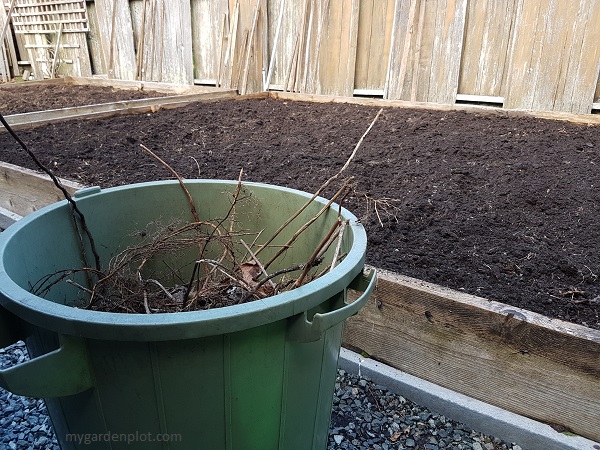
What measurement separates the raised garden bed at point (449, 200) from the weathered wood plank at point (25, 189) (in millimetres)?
251

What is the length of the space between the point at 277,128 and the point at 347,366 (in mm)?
2842

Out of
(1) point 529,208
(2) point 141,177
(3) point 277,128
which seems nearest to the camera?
(1) point 529,208

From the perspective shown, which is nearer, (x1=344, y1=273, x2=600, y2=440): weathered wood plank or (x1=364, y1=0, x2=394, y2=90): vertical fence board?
(x1=344, y1=273, x2=600, y2=440): weathered wood plank

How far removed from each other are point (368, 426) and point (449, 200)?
1361 millimetres

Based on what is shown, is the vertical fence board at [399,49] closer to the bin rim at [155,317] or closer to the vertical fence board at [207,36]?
the vertical fence board at [207,36]

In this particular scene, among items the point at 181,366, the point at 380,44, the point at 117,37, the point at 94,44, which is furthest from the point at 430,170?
the point at 94,44

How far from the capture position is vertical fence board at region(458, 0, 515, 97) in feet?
14.6

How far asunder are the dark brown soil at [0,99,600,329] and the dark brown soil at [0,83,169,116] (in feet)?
5.86

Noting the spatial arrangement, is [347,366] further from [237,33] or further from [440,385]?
[237,33]

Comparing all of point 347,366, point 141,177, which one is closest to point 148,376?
point 347,366

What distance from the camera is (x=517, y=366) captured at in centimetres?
142

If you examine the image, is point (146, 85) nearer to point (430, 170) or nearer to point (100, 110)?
point (100, 110)

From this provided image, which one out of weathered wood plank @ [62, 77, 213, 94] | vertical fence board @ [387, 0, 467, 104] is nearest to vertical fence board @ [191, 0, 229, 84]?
weathered wood plank @ [62, 77, 213, 94]

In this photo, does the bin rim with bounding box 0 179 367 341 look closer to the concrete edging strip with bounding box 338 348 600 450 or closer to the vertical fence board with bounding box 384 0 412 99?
the concrete edging strip with bounding box 338 348 600 450
